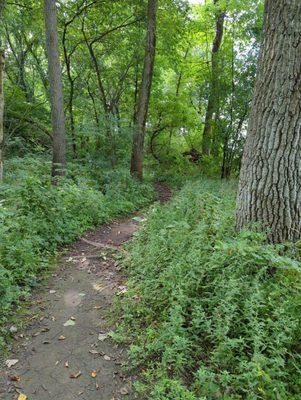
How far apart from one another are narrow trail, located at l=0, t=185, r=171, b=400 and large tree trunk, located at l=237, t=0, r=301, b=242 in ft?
7.52

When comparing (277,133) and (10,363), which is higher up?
(277,133)

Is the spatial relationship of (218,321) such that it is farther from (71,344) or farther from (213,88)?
(213,88)

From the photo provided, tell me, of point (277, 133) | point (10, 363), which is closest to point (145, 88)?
point (277, 133)

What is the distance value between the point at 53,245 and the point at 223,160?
359 inches

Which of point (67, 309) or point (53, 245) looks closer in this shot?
point (67, 309)

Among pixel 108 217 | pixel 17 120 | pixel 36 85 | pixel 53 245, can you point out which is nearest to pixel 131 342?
pixel 53 245

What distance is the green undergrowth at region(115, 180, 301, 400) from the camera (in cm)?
240

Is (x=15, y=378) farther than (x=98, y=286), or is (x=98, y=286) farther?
(x=98, y=286)

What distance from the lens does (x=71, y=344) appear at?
3254 millimetres

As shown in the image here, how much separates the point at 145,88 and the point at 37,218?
7.25 meters

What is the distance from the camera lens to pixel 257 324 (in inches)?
101

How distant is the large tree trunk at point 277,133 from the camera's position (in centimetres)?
338

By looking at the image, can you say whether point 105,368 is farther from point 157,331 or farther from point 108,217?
point 108,217

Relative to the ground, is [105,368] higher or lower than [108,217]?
lower
